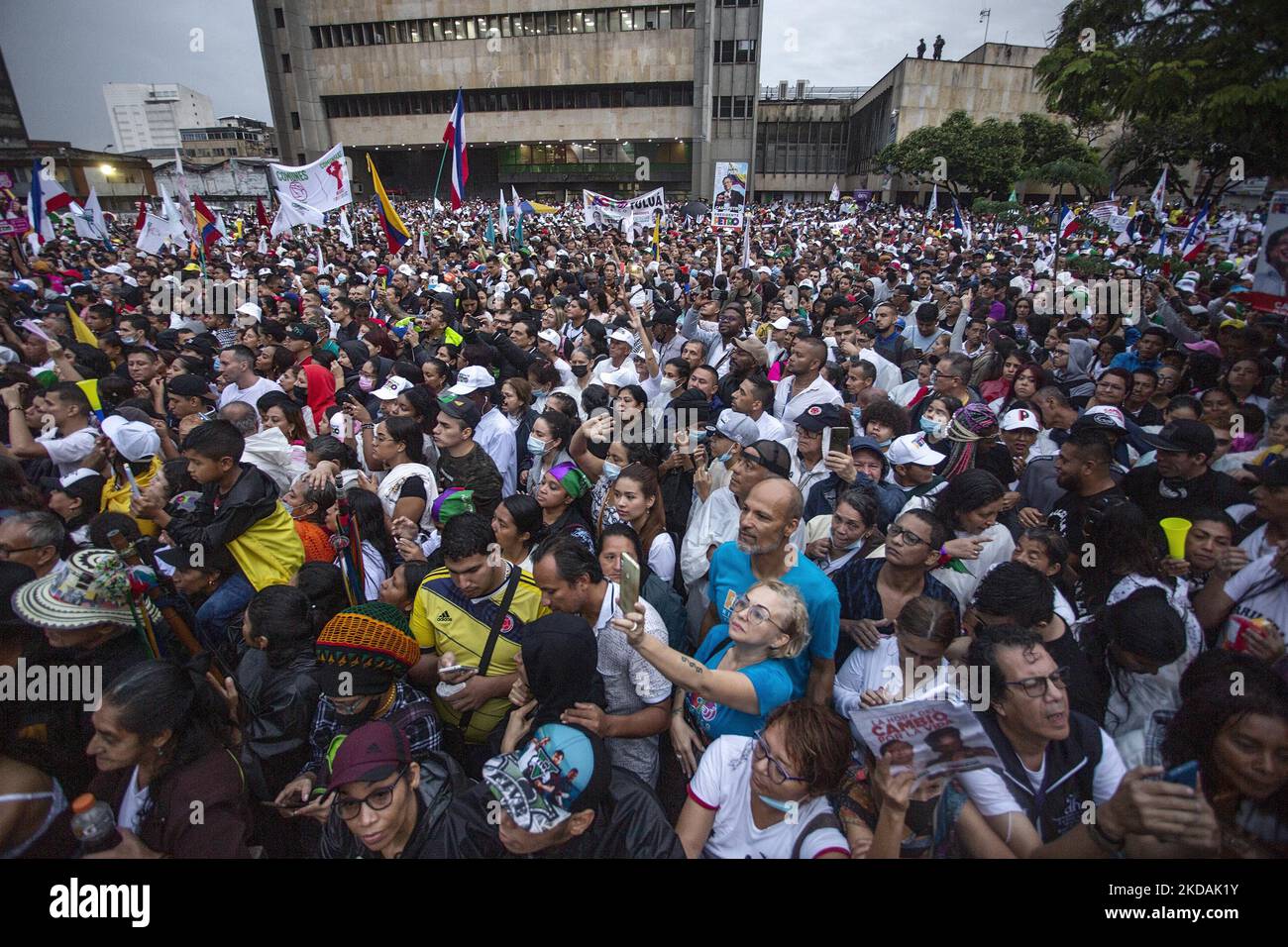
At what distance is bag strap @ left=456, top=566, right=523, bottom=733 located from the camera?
8.61 feet

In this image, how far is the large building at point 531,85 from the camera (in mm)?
43938

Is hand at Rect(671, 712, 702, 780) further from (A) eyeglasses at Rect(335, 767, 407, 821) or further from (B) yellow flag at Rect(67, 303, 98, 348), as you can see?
(B) yellow flag at Rect(67, 303, 98, 348)

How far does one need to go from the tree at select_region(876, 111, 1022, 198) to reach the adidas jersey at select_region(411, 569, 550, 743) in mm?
40351

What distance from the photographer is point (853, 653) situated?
2.74 metres

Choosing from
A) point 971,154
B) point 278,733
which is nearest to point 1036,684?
point 278,733

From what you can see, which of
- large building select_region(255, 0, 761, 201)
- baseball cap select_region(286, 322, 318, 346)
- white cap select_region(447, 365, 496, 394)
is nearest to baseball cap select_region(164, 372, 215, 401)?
white cap select_region(447, 365, 496, 394)

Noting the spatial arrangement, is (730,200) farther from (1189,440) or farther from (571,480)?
(571,480)

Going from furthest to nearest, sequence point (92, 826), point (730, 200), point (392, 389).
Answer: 1. point (730, 200)
2. point (392, 389)
3. point (92, 826)

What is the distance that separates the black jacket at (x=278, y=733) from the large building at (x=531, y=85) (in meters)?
49.0

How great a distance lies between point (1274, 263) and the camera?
19.6 feet

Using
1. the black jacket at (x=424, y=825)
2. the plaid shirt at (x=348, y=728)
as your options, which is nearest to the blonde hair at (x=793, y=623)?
the black jacket at (x=424, y=825)

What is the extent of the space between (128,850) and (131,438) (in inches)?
142

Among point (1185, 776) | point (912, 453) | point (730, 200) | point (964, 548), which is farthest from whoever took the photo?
A: point (730, 200)

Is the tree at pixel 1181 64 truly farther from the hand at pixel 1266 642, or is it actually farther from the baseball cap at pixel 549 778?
the baseball cap at pixel 549 778
